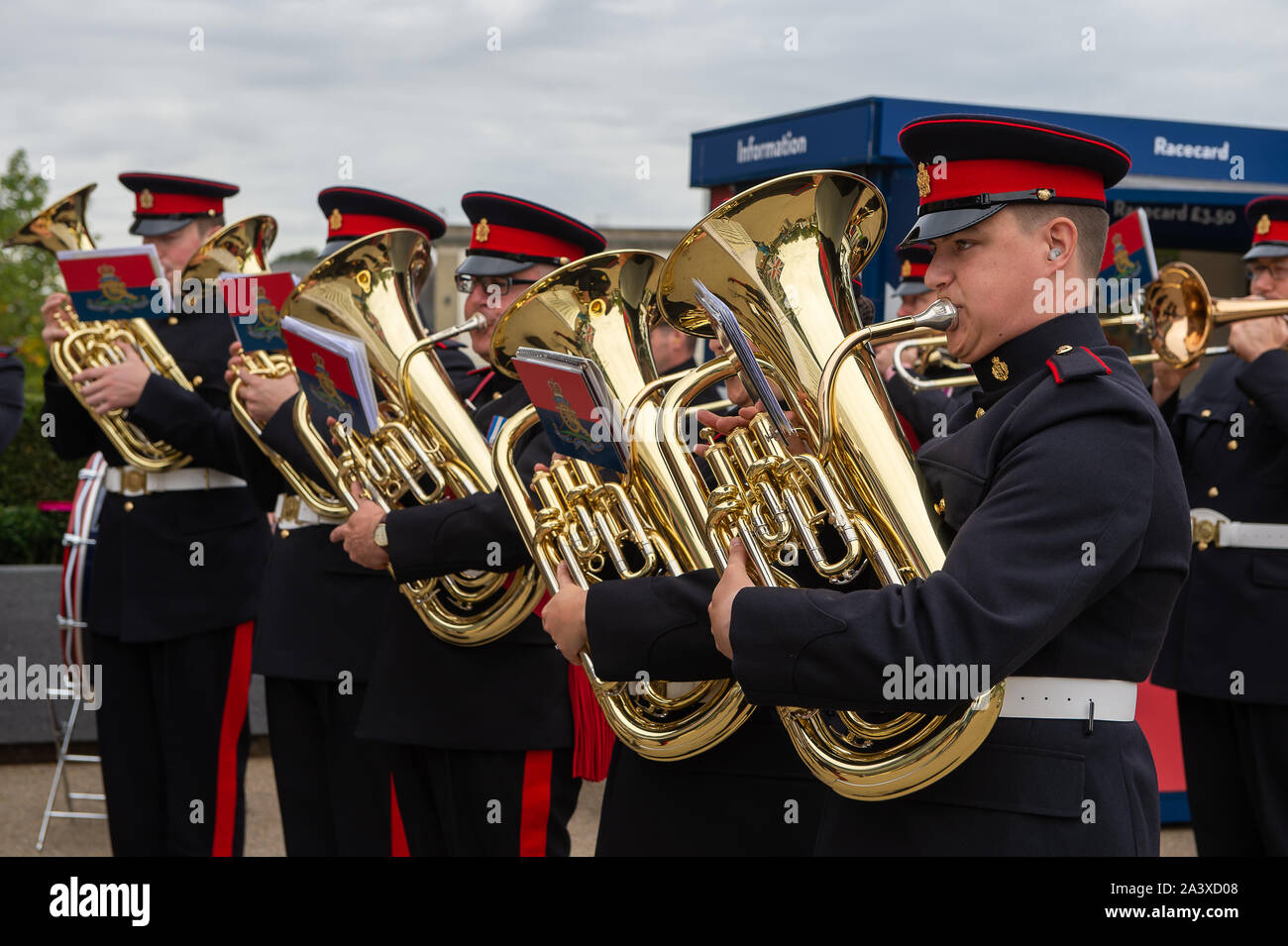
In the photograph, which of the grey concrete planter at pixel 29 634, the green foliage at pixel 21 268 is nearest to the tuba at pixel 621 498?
the grey concrete planter at pixel 29 634

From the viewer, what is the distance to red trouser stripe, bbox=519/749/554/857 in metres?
3.73

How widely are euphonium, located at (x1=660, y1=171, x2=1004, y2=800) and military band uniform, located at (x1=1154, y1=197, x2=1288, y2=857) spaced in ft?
7.49

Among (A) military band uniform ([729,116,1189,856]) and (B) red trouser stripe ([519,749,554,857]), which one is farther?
(B) red trouser stripe ([519,749,554,857])

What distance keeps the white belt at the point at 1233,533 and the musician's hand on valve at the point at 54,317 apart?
382cm

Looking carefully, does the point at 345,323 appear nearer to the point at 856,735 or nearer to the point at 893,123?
the point at 856,735

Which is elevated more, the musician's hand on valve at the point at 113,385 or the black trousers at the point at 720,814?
the musician's hand on valve at the point at 113,385

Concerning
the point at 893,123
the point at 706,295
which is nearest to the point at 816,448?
the point at 706,295

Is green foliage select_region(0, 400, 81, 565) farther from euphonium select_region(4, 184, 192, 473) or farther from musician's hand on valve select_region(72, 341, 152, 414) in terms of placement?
musician's hand on valve select_region(72, 341, 152, 414)

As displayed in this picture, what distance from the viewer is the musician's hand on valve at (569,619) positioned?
2.78 m

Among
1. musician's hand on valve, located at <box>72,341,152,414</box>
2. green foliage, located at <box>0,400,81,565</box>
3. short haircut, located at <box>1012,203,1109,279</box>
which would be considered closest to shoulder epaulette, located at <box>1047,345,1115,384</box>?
short haircut, located at <box>1012,203,1109,279</box>

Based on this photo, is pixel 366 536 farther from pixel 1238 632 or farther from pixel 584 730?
pixel 1238 632

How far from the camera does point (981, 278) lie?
7.54ft

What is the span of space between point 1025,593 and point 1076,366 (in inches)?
14.8

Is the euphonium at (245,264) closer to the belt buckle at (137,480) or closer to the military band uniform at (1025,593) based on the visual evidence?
the belt buckle at (137,480)
